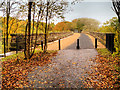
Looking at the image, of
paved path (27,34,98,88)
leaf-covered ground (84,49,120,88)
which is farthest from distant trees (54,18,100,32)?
leaf-covered ground (84,49,120,88)

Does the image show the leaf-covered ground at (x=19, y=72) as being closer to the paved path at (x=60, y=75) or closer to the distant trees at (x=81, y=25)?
the paved path at (x=60, y=75)

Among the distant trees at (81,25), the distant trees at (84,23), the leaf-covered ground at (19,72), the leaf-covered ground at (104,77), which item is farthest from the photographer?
the distant trees at (84,23)

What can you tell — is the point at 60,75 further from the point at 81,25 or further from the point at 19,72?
the point at 81,25

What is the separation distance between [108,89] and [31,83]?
3674mm

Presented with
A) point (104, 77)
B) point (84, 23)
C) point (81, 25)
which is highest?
point (84, 23)

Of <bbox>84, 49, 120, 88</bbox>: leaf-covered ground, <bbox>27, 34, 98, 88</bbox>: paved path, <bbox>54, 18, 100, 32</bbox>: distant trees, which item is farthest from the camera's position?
<bbox>54, 18, 100, 32</bbox>: distant trees

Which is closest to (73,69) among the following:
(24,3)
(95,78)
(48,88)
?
(95,78)

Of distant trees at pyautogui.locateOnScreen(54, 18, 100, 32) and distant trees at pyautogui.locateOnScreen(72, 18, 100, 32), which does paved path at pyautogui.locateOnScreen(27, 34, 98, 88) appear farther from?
distant trees at pyautogui.locateOnScreen(72, 18, 100, 32)

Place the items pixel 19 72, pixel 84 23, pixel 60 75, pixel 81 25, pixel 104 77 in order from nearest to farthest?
pixel 104 77 < pixel 60 75 < pixel 19 72 < pixel 84 23 < pixel 81 25

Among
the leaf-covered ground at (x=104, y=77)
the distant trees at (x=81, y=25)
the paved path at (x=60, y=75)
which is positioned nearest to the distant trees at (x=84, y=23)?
the distant trees at (x=81, y=25)

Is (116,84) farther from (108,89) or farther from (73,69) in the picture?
(73,69)

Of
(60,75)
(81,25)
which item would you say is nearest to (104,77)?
(60,75)

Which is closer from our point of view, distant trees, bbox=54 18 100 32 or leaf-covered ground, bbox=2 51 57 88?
leaf-covered ground, bbox=2 51 57 88

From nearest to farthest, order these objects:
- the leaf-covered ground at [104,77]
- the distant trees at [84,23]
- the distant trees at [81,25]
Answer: the leaf-covered ground at [104,77], the distant trees at [81,25], the distant trees at [84,23]
